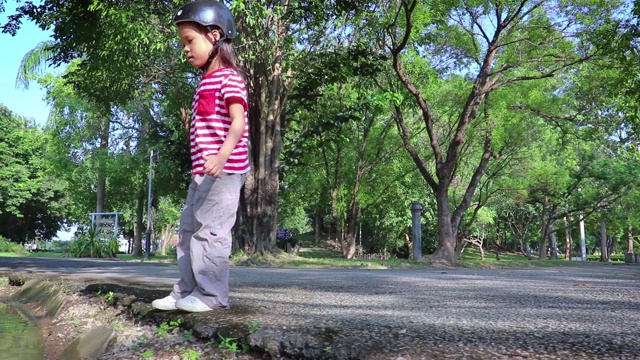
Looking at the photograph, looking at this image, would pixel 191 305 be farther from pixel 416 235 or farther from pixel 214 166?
pixel 416 235

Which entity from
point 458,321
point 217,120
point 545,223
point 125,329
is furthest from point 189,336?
point 545,223

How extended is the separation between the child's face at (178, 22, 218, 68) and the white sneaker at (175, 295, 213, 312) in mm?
1391

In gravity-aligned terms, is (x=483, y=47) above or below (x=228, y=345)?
above

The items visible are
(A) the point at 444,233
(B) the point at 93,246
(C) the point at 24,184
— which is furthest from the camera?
(C) the point at 24,184

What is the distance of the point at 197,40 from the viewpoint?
3070 millimetres

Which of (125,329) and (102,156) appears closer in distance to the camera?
(125,329)

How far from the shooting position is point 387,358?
1886 mm

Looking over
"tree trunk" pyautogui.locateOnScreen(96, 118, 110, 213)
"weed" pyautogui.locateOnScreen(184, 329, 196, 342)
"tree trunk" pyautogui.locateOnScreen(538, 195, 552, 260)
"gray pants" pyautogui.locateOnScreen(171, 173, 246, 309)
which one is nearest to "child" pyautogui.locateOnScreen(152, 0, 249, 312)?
"gray pants" pyautogui.locateOnScreen(171, 173, 246, 309)

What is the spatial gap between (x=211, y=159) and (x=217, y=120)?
0.30 metres

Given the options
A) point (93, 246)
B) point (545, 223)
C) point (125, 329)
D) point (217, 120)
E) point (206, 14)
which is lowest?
point (93, 246)

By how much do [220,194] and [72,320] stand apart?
1876 millimetres

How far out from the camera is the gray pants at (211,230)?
2.95m

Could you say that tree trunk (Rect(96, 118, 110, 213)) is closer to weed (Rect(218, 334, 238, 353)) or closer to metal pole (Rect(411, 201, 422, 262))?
metal pole (Rect(411, 201, 422, 262))

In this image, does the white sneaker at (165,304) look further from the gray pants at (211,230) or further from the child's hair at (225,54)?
the child's hair at (225,54)
